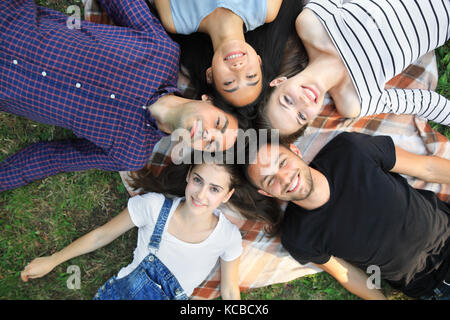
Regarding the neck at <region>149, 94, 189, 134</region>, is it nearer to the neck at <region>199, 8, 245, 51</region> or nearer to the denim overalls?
the neck at <region>199, 8, 245, 51</region>

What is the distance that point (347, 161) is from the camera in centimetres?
236

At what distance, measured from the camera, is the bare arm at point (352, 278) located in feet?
8.62

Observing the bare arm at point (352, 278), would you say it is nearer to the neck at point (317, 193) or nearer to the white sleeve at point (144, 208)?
the neck at point (317, 193)

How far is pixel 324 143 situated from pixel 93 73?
180 centimetres

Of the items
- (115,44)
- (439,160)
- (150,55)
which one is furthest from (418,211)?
(115,44)

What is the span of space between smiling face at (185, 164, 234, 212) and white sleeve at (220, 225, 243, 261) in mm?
388

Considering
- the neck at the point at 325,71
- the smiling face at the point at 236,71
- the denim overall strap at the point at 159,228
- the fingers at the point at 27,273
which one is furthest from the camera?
the fingers at the point at 27,273

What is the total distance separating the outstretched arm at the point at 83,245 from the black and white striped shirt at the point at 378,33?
79.7 inches

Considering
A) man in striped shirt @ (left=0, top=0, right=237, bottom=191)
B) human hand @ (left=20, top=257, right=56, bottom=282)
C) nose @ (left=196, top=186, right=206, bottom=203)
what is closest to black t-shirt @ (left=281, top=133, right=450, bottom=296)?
nose @ (left=196, top=186, right=206, bottom=203)

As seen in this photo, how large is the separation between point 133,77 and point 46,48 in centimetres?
56

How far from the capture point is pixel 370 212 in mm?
2307

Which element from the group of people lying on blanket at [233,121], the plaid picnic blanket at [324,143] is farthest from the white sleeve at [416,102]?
the plaid picnic blanket at [324,143]

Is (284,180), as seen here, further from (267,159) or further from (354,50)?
(354,50)

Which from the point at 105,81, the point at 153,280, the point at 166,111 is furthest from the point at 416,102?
the point at 153,280
